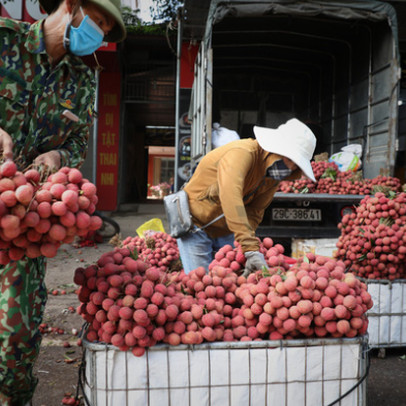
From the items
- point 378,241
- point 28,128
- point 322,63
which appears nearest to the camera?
point 28,128

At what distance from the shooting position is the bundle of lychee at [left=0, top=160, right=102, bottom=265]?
48.0 inches

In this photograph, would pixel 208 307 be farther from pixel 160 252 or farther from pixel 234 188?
pixel 160 252

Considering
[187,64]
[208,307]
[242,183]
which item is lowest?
[208,307]

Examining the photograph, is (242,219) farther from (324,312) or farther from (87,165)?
(87,165)

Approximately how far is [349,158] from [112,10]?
5.22 metres

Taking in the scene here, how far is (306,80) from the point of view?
8.55 m

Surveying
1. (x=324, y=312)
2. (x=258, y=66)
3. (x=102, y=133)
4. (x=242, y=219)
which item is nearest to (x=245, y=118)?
(x=258, y=66)

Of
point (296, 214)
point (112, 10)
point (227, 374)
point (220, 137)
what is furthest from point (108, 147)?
point (227, 374)

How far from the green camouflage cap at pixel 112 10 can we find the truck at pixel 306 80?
9.70 feet

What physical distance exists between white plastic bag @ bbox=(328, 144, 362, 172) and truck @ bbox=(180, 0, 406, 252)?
0.11 meters

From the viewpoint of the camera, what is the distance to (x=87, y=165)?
11641mm

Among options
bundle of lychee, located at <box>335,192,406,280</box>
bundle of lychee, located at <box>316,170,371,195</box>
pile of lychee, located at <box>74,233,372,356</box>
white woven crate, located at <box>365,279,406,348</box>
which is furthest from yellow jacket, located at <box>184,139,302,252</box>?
bundle of lychee, located at <box>316,170,371,195</box>

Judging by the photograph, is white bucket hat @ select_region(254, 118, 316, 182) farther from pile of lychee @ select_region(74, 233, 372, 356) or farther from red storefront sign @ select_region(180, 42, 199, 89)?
red storefront sign @ select_region(180, 42, 199, 89)

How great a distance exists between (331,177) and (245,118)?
289cm
